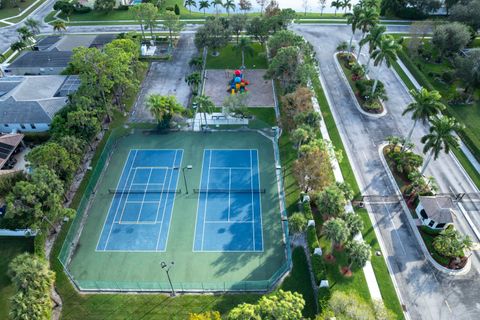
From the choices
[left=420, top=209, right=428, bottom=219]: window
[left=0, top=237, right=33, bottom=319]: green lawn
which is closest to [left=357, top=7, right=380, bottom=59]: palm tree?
[left=420, top=209, right=428, bottom=219]: window

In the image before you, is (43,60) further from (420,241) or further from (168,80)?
(420,241)

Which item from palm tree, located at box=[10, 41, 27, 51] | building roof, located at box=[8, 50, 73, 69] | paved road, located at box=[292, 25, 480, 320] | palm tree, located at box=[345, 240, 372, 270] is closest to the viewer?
palm tree, located at box=[345, 240, 372, 270]

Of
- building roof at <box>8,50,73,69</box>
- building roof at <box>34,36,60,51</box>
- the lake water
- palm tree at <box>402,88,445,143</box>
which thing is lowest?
building roof at <box>8,50,73,69</box>

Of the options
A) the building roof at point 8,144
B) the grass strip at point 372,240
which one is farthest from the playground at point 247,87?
the building roof at point 8,144

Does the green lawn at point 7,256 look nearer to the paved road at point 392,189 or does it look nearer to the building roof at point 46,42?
the paved road at point 392,189

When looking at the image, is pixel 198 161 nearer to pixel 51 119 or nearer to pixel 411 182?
pixel 51 119

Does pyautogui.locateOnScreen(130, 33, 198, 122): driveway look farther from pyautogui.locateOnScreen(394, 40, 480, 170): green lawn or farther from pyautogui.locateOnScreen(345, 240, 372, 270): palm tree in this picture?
pyautogui.locateOnScreen(394, 40, 480, 170): green lawn
